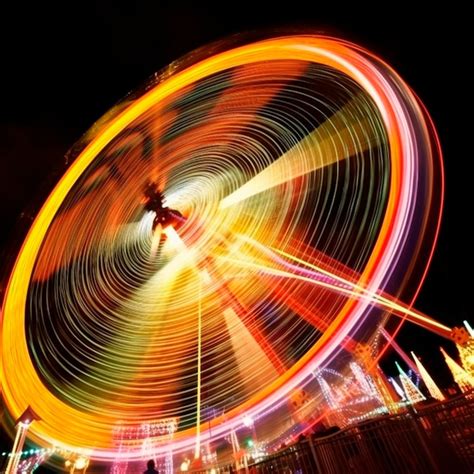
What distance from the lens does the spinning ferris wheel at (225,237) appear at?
337 inches

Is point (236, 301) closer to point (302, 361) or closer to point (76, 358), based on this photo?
point (302, 361)

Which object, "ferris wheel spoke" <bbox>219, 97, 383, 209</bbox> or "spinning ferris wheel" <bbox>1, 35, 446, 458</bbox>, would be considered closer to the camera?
"spinning ferris wheel" <bbox>1, 35, 446, 458</bbox>

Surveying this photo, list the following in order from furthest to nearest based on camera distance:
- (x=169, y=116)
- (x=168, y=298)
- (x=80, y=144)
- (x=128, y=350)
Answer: (x=168, y=298)
(x=128, y=350)
(x=169, y=116)
(x=80, y=144)

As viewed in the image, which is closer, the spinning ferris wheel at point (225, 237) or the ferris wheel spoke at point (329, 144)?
the spinning ferris wheel at point (225, 237)

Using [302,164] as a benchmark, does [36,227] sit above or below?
below

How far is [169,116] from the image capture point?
405 inches

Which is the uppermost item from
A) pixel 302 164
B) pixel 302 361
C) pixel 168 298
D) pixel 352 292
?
pixel 302 164

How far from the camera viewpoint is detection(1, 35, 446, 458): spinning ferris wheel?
28.1 feet

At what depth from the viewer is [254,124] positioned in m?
11.7

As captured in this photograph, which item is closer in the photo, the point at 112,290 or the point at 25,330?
the point at 25,330

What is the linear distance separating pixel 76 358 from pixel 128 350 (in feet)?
5.17

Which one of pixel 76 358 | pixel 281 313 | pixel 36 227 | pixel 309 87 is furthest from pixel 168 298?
pixel 309 87

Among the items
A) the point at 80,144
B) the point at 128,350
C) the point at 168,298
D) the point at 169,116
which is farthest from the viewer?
the point at 168,298

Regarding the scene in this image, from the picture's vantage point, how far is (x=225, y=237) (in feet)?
38.9
